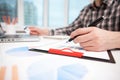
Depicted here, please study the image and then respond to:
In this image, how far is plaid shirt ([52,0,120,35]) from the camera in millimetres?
1160

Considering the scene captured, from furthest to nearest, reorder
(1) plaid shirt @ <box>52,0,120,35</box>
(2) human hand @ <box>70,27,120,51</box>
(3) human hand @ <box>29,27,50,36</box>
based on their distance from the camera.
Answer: (3) human hand @ <box>29,27,50,36</box>, (1) plaid shirt @ <box>52,0,120,35</box>, (2) human hand @ <box>70,27,120,51</box>

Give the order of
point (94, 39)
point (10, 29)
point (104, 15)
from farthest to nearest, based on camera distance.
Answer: point (104, 15) → point (10, 29) → point (94, 39)

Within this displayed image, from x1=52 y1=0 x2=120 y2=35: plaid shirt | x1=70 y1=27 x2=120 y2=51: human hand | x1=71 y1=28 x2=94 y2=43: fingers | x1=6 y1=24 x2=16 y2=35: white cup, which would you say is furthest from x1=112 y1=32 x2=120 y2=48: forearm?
x1=6 y1=24 x2=16 y2=35: white cup

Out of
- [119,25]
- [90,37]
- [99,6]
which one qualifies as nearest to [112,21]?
[119,25]

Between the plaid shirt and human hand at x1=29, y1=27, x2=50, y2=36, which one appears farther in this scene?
human hand at x1=29, y1=27, x2=50, y2=36

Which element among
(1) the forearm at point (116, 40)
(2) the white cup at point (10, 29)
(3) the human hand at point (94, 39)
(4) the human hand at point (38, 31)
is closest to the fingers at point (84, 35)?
(3) the human hand at point (94, 39)

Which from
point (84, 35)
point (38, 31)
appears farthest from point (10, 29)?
point (84, 35)

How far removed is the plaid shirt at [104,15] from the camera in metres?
1.16

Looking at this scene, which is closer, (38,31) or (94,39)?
(94,39)

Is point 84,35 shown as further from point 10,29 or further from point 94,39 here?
point 10,29

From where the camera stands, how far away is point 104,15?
48.6 inches

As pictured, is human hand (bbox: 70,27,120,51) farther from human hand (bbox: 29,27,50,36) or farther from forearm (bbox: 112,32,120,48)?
human hand (bbox: 29,27,50,36)

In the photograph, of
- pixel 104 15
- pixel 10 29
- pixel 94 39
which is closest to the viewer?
pixel 94 39

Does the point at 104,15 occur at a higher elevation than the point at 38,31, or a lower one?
higher
